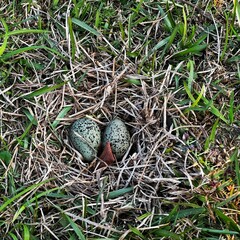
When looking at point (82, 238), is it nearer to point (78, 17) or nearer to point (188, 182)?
point (188, 182)

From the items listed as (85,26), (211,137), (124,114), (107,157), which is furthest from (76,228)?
(85,26)

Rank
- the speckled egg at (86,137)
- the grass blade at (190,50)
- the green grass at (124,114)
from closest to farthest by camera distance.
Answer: the green grass at (124,114) → the speckled egg at (86,137) → the grass blade at (190,50)

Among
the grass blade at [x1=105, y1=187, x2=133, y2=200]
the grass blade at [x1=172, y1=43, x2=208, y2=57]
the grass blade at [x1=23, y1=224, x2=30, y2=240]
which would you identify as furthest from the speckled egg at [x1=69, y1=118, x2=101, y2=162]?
the grass blade at [x1=172, y1=43, x2=208, y2=57]

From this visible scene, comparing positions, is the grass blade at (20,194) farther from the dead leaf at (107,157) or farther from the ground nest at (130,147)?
the dead leaf at (107,157)

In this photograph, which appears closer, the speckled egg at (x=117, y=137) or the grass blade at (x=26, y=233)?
the grass blade at (x=26, y=233)

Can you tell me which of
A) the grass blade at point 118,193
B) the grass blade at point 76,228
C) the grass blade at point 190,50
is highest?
the grass blade at point 190,50

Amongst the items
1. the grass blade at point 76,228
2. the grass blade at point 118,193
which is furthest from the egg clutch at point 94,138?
the grass blade at point 76,228

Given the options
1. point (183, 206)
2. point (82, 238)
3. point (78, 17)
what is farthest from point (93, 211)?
point (78, 17)
